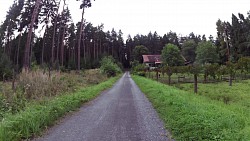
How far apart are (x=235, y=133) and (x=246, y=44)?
72.7 meters

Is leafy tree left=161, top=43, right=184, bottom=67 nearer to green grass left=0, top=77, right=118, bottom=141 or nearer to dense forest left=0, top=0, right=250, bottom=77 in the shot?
dense forest left=0, top=0, right=250, bottom=77

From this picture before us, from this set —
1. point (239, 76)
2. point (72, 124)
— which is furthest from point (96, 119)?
point (239, 76)

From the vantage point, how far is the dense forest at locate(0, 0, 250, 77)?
137 ft

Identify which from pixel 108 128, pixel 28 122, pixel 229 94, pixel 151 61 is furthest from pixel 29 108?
pixel 151 61

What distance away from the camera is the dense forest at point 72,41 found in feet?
137

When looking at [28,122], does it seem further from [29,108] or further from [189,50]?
[189,50]

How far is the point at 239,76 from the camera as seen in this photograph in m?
51.6

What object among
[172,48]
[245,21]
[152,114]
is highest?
[245,21]

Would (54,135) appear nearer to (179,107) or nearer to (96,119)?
(96,119)

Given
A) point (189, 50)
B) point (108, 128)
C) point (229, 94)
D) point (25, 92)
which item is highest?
point (189, 50)

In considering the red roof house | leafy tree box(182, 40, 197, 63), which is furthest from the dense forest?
the red roof house

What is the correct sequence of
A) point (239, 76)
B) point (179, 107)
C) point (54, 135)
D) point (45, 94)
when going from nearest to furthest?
point (54, 135), point (179, 107), point (45, 94), point (239, 76)

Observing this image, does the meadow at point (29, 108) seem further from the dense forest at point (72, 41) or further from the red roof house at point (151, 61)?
the red roof house at point (151, 61)

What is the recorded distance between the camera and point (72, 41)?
292 feet
